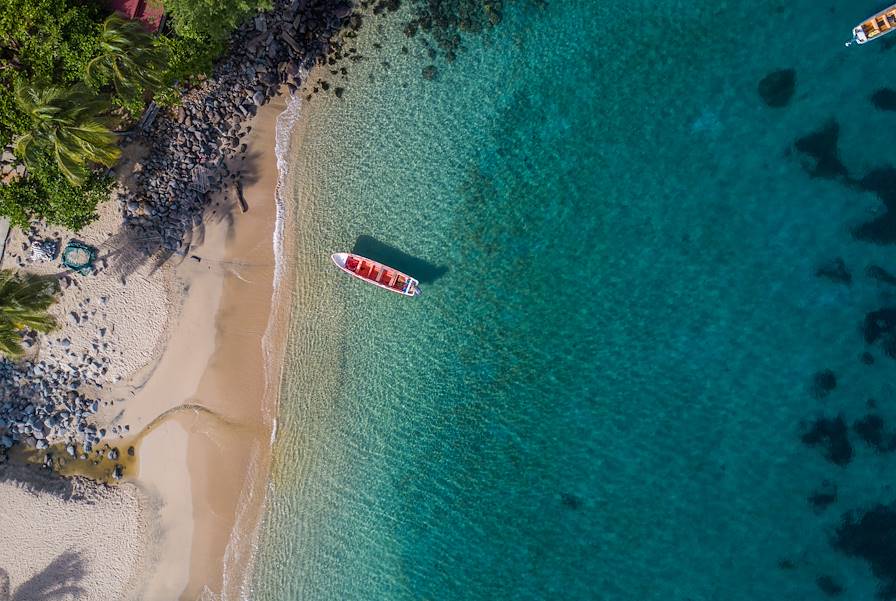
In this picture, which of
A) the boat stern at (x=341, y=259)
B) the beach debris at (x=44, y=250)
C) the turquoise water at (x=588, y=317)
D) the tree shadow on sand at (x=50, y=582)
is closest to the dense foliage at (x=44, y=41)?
the beach debris at (x=44, y=250)

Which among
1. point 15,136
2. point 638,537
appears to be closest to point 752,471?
point 638,537

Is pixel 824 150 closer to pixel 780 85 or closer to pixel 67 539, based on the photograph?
pixel 780 85

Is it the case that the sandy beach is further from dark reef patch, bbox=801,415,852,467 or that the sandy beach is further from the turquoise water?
dark reef patch, bbox=801,415,852,467

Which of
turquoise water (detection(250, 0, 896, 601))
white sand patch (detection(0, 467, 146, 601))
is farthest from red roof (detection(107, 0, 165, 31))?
white sand patch (detection(0, 467, 146, 601))

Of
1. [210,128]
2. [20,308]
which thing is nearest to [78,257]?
[20,308]

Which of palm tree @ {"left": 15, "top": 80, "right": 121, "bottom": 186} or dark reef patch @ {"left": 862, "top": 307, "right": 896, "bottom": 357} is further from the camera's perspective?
dark reef patch @ {"left": 862, "top": 307, "right": 896, "bottom": 357}

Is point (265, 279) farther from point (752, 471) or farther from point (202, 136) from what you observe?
point (752, 471)
